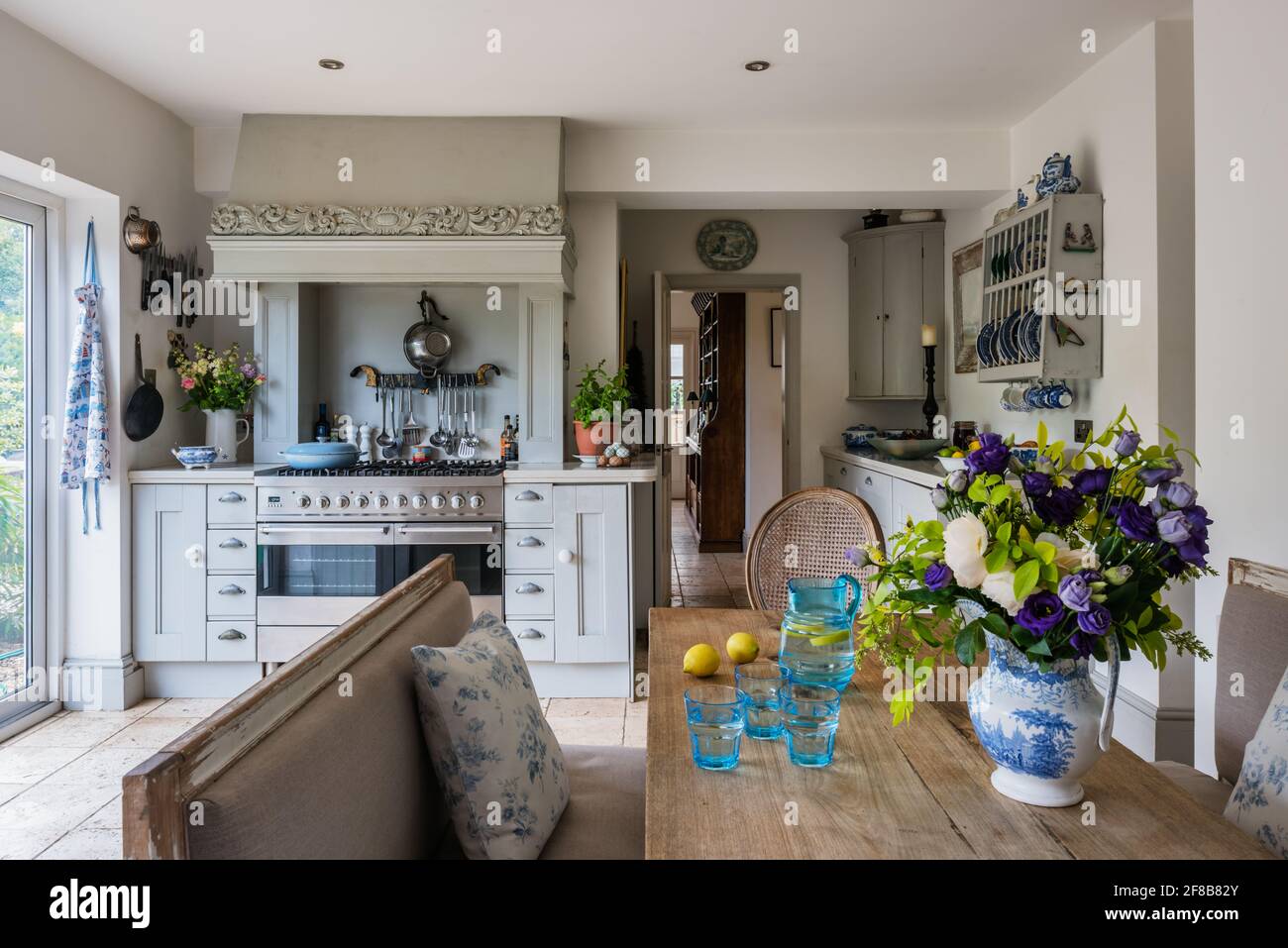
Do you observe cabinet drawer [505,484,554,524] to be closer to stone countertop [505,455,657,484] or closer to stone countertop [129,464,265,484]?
stone countertop [505,455,657,484]

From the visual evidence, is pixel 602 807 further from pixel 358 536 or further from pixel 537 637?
pixel 358 536

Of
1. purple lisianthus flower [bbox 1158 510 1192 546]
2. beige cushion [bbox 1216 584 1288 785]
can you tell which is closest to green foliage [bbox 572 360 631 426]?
beige cushion [bbox 1216 584 1288 785]

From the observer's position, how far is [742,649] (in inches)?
71.3

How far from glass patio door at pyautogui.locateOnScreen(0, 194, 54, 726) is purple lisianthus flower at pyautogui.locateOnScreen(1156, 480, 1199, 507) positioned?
3.89 m

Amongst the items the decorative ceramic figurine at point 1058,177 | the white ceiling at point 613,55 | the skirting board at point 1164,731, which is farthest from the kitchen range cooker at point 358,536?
the decorative ceramic figurine at point 1058,177

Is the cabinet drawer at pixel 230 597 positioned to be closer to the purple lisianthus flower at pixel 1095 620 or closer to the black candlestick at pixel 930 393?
the purple lisianthus flower at pixel 1095 620

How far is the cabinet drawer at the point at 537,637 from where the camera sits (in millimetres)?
3879

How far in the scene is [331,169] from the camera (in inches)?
160

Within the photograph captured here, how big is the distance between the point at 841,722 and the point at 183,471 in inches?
131

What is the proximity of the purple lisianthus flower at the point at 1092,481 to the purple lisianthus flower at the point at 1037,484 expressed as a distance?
0.12 feet

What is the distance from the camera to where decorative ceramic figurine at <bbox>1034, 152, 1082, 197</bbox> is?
354cm

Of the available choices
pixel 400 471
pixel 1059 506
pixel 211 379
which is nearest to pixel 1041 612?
pixel 1059 506

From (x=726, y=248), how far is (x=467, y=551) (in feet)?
9.53
